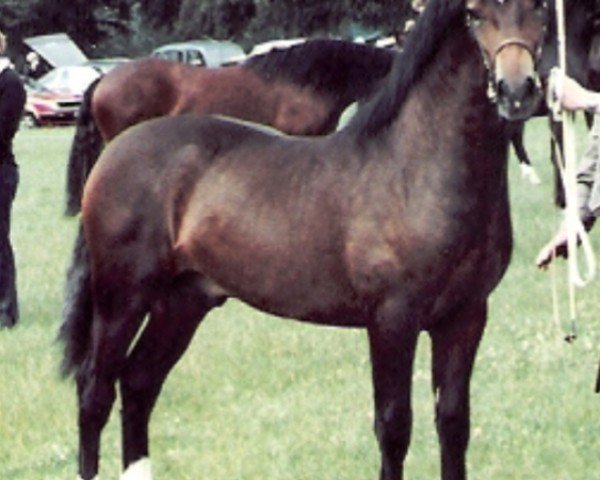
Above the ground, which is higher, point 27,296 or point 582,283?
point 582,283

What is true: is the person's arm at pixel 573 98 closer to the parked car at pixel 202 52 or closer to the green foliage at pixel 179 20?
the green foliage at pixel 179 20

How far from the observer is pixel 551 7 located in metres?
5.46

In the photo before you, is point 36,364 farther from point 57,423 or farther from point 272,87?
point 272,87

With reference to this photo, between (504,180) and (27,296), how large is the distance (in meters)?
7.18

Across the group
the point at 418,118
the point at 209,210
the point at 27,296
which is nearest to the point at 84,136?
the point at 27,296

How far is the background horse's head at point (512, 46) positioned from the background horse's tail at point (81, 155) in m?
5.35

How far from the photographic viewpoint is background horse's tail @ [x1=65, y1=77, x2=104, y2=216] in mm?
10461

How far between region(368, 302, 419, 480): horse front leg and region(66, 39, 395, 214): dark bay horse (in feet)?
15.2

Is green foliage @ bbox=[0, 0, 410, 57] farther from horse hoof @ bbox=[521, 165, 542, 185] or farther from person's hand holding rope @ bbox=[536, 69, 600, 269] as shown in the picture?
person's hand holding rope @ bbox=[536, 69, 600, 269]

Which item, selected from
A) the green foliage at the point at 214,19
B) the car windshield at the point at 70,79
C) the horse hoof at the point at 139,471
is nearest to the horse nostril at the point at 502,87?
the horse hoof at the point at 139,471

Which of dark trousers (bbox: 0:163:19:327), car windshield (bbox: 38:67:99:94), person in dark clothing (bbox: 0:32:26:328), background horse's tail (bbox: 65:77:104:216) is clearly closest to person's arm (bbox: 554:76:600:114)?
background horse's tail (bbox: 65:77:104:216)

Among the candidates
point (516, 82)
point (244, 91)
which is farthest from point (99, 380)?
point (244, 91)

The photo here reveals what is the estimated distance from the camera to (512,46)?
5.24 m

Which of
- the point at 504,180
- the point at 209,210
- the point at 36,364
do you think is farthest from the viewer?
the point at 36,364
